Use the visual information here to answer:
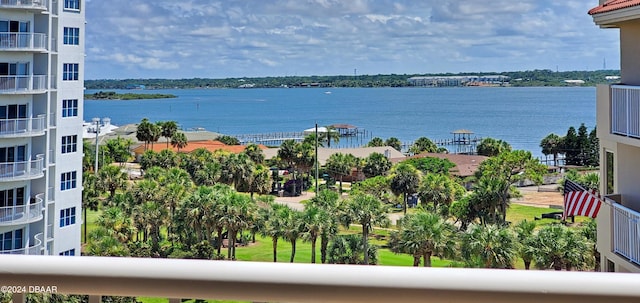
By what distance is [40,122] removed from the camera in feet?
42.8

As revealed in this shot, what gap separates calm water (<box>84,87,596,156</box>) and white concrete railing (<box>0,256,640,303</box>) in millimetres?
36443

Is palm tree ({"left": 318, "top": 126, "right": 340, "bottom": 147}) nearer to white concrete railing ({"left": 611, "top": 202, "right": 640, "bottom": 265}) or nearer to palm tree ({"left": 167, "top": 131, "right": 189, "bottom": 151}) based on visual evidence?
palm tree ({"left": 167, "top": 131, "right": 189, "bottom": 151})

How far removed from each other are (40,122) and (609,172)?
38.1ft

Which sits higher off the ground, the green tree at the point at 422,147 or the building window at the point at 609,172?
the green tree at the point at 422,147

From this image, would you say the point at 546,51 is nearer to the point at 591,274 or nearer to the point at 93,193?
the point at 93,193

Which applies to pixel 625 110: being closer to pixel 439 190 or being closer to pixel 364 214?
pixel 364 214

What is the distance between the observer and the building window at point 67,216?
46.6 feet

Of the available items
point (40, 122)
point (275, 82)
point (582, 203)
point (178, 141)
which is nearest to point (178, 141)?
point (178, 141)

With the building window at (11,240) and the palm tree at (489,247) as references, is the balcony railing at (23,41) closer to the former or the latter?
the building window at (11,240)

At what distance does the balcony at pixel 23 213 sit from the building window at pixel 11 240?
1.15 feet

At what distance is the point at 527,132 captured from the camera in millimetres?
42000

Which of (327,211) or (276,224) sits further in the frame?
(327,211)

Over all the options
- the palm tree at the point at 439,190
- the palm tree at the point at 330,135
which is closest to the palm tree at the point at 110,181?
the palm tree at the point at 439,190

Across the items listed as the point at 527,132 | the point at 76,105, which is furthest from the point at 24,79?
the point at 527,132
